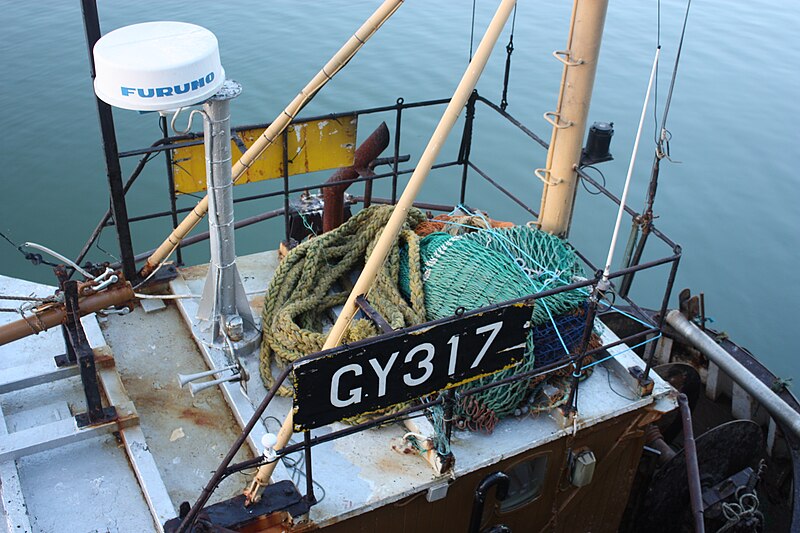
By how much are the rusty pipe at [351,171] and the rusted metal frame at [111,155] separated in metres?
1.89

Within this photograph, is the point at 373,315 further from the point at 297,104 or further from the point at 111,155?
the point at 111,155

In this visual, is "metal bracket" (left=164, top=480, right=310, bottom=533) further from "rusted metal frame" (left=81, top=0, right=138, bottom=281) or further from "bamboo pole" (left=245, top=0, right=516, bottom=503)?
"rusted metal frame" (left=81, top=0, right=138, bottom=281)

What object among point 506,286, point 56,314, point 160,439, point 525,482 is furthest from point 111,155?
point 525,482

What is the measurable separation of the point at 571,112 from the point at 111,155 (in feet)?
11.8

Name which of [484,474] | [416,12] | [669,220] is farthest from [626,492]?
[416,12]

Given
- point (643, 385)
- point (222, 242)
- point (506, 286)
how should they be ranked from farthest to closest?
point (643, 385), point (506, 286), point (222, 242)

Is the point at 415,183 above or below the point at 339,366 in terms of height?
above

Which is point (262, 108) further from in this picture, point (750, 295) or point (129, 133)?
point (750, 295)

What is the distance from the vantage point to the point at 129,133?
50.1ft

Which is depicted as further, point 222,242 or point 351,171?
→ point 351,171

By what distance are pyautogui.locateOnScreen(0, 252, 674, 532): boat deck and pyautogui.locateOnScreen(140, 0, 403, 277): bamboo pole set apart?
788mm

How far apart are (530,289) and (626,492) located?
2.18 metres

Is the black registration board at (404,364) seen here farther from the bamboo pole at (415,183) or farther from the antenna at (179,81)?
the antenna at (179,81)

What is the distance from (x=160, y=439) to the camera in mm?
5582
